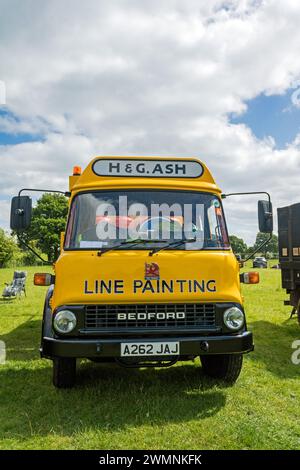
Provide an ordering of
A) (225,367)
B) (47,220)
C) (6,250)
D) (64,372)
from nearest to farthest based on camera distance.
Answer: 1. (64,372)
2. (225,367)
3. (6,250)
4. (47,220)

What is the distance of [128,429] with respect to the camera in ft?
13.6

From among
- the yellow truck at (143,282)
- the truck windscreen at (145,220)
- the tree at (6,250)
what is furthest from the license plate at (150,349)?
the tree at (6,250)

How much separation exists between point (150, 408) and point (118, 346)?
0.83 meters

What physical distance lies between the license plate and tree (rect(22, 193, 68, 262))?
196 ft

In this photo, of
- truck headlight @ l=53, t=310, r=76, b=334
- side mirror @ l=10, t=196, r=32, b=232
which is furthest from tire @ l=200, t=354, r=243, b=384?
side mirror @ l=10, t=196, r=32, b=232

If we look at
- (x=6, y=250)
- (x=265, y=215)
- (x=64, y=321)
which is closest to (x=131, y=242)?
(x=64, y=321)

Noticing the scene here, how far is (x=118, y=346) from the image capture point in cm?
450

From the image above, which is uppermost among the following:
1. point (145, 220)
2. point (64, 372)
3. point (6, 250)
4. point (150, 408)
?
point (6, 250)

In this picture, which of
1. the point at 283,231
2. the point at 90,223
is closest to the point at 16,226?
the point at 90,223

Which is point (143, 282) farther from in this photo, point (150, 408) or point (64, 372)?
point (64, 372)

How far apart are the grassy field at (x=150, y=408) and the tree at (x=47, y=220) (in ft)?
191

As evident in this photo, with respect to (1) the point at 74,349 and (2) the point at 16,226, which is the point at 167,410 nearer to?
(1) the point at 74,349

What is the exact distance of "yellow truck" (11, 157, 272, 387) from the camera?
4.56 m
